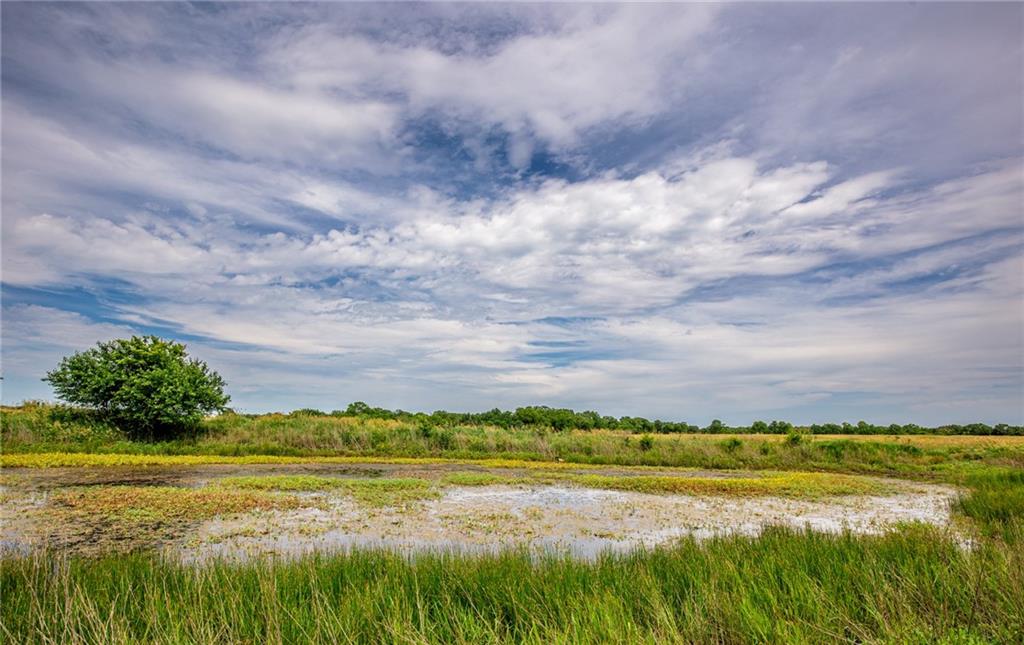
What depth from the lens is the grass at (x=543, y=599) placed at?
14.5ft

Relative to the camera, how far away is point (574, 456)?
3350cm

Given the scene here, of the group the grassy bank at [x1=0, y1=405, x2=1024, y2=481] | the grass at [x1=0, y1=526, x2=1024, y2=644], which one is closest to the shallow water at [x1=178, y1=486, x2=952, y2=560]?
the grass at [x1=0, y1=526, x2=1024, y2=644]

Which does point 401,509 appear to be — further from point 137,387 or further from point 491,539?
point 137,387

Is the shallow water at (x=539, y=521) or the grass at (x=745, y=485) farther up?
the grass at (x=745, y=485)

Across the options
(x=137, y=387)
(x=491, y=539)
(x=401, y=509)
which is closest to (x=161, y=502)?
(x=401, y=509)

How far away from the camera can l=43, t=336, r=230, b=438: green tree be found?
30062 mm

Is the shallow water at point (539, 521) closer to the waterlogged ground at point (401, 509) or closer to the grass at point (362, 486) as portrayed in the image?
the waterlogged ground at point (401, 509)

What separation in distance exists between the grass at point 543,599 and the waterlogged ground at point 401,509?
1.12 m

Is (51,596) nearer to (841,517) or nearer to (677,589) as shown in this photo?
(677,589)

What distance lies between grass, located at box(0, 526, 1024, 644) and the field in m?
0.04

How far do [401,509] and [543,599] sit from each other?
34.0 ft

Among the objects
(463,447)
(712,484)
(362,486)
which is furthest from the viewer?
(463,447)

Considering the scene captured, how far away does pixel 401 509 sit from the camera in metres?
15.1

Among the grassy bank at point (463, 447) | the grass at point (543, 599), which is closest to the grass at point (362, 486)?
the grassy bank at point (463, 447)
